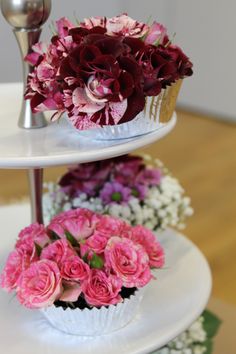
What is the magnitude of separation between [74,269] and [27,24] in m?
0.43

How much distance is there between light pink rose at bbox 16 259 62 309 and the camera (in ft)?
3.55

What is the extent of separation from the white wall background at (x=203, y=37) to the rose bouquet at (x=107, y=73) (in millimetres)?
2459

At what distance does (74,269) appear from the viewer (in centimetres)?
110

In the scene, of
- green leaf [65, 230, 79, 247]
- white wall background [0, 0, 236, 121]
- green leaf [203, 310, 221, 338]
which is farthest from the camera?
white wall background [0, 0, 236, 121]

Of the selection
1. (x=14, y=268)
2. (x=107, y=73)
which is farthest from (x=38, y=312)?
(x=107, y=73)

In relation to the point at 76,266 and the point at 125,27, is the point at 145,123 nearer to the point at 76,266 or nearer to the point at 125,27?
the point at 125,27

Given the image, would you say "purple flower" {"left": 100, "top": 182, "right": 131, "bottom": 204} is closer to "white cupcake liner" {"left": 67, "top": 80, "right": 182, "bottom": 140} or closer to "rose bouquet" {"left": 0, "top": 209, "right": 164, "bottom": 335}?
"rose bouquet" {"left": 0, "top": 209, "right": 164, "bottom": 335}

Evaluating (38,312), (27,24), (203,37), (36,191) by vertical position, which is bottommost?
(203,37)

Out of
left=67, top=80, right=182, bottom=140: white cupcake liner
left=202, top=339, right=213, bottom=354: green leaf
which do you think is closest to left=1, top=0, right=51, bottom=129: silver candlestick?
left=67, top=80, right=182, bottom=140: white cupcake liner

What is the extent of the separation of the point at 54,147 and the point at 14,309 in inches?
14.6

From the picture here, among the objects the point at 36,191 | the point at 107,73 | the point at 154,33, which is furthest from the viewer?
the point at 36,191

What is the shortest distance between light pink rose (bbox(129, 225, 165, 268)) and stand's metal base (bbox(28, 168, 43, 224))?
0.76ft

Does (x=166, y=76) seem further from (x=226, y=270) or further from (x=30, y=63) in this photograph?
(x=226, y=270)

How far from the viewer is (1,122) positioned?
1.18 metres
